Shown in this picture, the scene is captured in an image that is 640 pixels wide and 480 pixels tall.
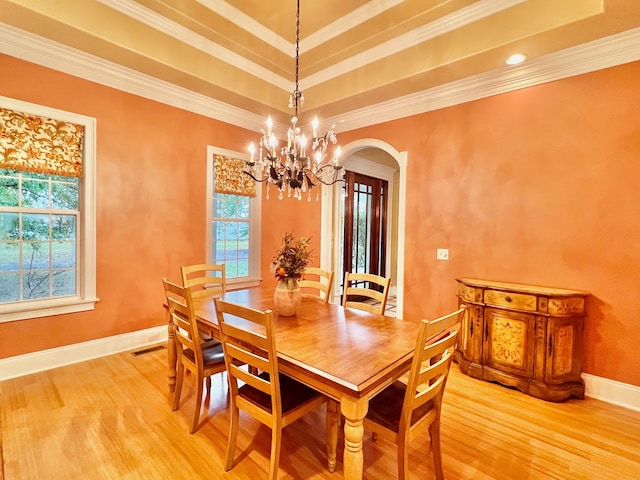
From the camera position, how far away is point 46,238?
113 inches

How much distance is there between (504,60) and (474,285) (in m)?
2.04

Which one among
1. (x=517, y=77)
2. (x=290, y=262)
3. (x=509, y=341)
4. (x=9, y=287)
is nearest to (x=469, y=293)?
(x=509, y=341)

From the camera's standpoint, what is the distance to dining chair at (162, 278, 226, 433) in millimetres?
1900

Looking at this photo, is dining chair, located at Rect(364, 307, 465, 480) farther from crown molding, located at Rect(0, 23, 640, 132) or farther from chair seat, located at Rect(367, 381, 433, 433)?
crown molding, located at Rect(0, 23, 640, 132)

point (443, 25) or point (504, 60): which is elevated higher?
point (443, 25)

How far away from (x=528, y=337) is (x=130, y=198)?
407 cm

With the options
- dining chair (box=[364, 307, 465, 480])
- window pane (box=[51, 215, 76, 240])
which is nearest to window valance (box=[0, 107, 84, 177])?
window pane (box=[51, 215, 76, 240])

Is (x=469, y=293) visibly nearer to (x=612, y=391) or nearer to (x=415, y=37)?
(x=612, y=391)

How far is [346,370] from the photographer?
4.49ft

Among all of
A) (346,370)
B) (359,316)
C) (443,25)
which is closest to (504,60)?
(443,25)

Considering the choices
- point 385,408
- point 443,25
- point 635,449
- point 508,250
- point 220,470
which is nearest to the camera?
point 385,408

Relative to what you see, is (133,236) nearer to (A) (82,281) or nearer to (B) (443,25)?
(A) (82,281)

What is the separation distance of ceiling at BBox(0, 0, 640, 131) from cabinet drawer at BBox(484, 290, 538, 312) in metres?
1.99

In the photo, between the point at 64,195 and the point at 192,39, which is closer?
the point at 64,195
